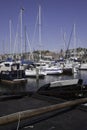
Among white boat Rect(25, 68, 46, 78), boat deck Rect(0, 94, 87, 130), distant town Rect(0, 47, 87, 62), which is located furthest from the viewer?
distant town Rect(0, 47, 87, 62)

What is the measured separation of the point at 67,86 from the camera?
8531mm

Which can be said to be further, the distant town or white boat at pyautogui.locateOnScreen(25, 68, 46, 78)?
the distant town

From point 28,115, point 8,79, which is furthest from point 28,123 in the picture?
point 8,79

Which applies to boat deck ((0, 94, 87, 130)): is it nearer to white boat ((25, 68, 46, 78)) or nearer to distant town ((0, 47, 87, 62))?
white boat ((25, 68, 46, 78))

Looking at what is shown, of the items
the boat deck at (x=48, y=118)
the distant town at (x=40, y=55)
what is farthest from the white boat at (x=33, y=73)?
the boat deck at (x=48, y=118)

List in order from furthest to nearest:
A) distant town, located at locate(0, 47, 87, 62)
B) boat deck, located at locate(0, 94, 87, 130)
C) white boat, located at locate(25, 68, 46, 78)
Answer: distant town, located at locate(0, 47, 87, 62)
white boat, located at locate(25, 68, 46, 78)
boat deck, located at locate(0, 94, 87, 130)

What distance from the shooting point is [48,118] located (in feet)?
16.6

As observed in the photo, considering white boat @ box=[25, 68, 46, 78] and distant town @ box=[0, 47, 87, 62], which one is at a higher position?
distant town @ box=[0, 47, 87, 62]

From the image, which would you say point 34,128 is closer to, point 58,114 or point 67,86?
point 58,114

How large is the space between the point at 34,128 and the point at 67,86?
4.14 meters

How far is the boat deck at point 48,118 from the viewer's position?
4.59 metres

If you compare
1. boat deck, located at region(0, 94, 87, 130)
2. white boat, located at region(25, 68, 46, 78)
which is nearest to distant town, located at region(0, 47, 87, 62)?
white boat, located at region(25, 68, 46, 78)

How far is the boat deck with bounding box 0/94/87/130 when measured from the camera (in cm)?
459

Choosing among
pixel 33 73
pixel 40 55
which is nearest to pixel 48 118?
pixel 33 73
